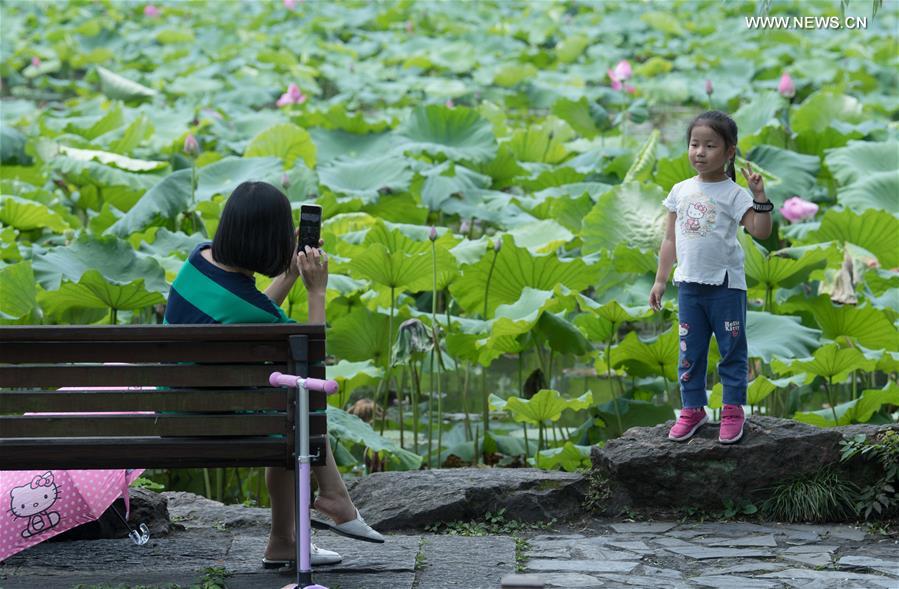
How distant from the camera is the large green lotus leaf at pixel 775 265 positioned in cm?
451

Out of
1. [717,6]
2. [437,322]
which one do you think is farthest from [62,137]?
→ [717,6]

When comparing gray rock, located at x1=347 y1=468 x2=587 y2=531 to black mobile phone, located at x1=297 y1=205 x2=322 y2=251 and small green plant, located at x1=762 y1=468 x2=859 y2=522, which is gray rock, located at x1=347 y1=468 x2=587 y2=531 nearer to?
small green plant, located at x1=762 y1=468 x2=859 y2=522

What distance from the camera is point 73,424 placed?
278cm

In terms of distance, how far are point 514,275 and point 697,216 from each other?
1.66m

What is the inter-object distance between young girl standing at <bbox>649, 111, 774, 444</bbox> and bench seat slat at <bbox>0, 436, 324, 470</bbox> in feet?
3.69

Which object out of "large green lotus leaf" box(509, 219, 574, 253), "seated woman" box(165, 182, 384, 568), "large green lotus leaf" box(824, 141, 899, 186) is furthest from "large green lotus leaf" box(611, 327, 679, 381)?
"large green lotus leaf" box(824, 141, 899, 186)

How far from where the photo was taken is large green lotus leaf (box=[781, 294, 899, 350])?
4473 mm

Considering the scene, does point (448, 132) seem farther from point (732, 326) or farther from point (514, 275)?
point (732, 326)

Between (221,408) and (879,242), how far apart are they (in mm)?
3553

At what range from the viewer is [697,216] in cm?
331

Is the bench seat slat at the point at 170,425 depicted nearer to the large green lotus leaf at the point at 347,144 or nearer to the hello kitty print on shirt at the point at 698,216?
the hello kitty print on shirt at the point at 698,216

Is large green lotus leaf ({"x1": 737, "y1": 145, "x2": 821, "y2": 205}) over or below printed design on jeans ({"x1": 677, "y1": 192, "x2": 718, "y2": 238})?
over

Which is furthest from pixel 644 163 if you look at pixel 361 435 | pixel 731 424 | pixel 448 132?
pixel 731 424

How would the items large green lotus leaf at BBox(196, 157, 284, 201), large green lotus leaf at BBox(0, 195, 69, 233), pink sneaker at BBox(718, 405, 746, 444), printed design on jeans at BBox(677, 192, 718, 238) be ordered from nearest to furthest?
printed design on jeans at BBox(677, 192, 718, 238), pink sneaker at BBox(718, 405, 746, 444), large green lotus leaf at BBox(0, 195, 69, 233), large green lotus leaf at BBox(196, 157, 284, 201)
